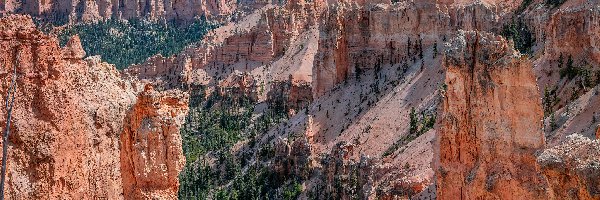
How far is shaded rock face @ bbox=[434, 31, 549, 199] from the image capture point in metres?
20.2

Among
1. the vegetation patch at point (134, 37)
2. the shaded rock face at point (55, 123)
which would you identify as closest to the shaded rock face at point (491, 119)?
the shaded rock face at point (55, 123)

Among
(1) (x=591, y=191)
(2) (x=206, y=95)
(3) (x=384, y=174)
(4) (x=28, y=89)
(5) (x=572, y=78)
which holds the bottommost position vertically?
(2) (x=206, y=95)

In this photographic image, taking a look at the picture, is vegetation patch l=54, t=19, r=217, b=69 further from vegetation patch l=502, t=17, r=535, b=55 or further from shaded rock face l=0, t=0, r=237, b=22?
vegetation patch l=502, t=17, r=535, b=55

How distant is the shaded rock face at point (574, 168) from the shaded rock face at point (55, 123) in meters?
8.24

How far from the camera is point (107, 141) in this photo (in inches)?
590

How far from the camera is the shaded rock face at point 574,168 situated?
1211cm

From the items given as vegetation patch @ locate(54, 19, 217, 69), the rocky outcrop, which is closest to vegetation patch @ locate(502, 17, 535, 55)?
the rocky outcrop

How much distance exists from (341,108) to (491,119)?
51.1 meters

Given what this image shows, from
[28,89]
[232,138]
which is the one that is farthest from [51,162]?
[232,138]

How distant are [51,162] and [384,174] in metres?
37.2

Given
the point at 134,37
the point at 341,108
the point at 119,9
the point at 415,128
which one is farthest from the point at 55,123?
the point at 119,9

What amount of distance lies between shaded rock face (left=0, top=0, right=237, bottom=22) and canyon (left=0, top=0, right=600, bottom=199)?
65552 mm

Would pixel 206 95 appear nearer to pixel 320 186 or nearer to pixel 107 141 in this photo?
pixel 320 186

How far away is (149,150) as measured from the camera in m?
15.6
